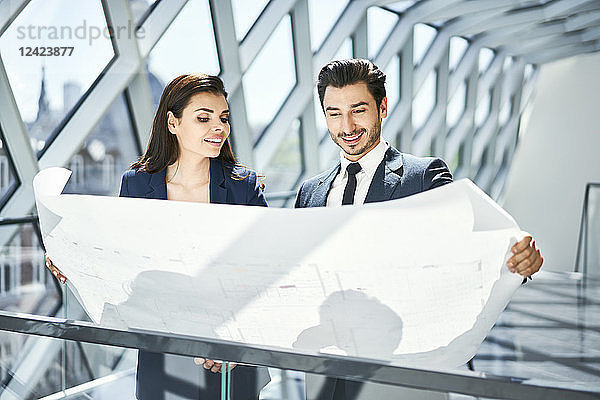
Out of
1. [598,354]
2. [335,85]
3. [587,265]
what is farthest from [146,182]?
[587,265]

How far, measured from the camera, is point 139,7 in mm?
5863

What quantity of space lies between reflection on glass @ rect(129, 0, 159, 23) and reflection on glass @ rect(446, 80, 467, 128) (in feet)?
27.1

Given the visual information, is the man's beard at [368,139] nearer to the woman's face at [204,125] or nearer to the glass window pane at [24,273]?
the woman's face at [204,125]

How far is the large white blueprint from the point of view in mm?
973

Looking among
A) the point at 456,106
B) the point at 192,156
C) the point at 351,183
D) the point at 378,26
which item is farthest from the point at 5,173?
the point at 456,106

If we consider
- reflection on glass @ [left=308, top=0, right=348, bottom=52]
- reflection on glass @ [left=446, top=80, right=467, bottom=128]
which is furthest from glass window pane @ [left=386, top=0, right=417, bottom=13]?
reflection on glass @ [left=446, top=80, right=467, bottom=128]

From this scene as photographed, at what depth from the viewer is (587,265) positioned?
10938 millimetres

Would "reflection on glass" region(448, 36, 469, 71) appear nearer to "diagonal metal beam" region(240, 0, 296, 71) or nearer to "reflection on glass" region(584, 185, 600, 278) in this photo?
"reflection on glass" region(584, 185, 600, 278)

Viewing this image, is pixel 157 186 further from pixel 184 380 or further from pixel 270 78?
pixel 270 78

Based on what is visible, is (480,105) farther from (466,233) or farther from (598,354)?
(466,233)

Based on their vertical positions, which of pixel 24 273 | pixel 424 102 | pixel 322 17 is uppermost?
pixel 322 17

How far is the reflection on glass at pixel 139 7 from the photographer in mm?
5793

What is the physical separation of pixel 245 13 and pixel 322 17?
1.68 m

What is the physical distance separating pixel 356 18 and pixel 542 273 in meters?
4.69
